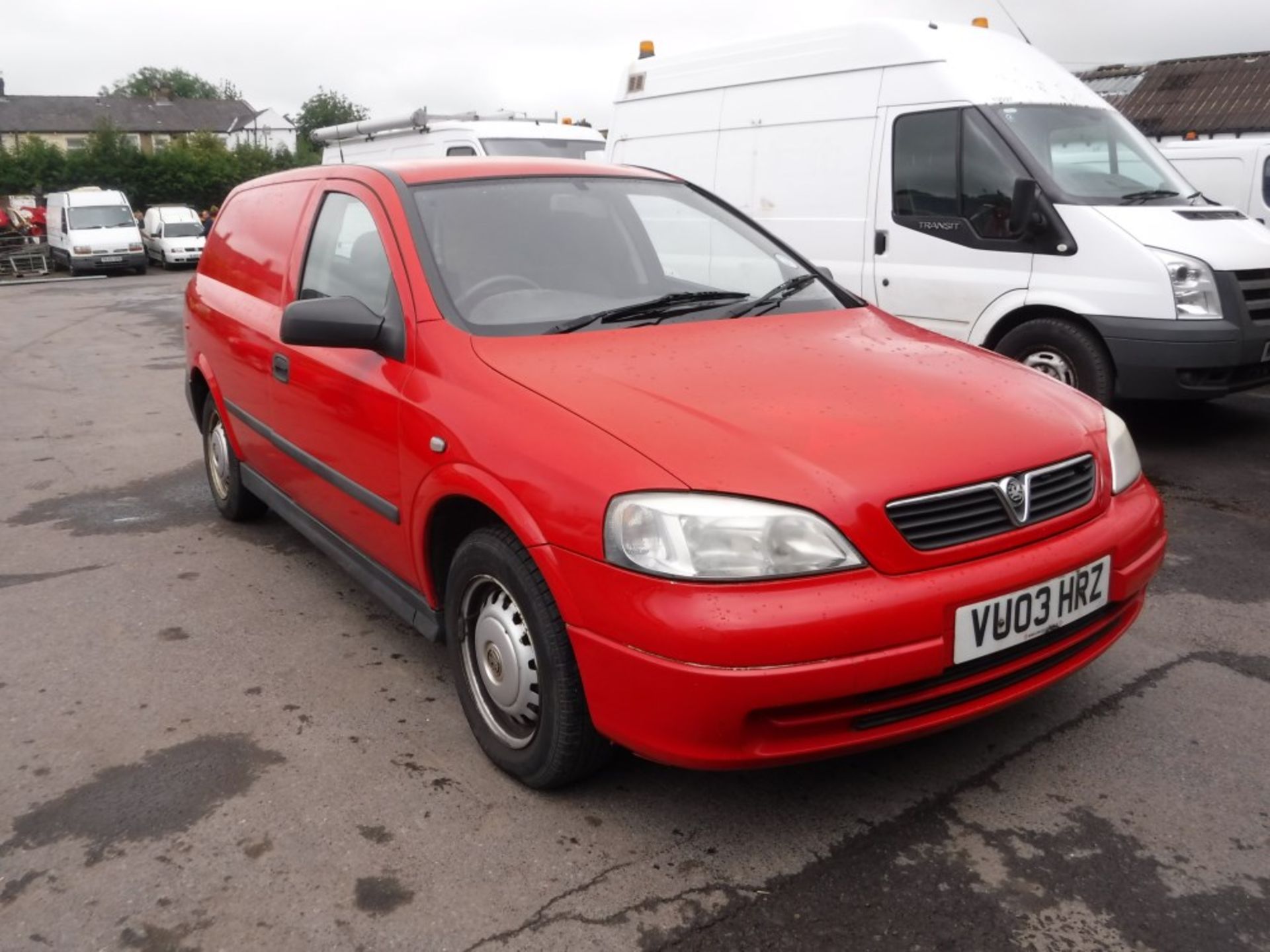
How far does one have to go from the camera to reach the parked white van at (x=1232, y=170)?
32.5 ft

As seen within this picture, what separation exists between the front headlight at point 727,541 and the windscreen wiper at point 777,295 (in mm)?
1250

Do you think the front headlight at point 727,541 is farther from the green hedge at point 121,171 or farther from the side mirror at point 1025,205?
the green hedge at point 121,171

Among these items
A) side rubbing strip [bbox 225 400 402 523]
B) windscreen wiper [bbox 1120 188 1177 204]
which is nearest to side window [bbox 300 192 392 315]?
side rubbing strip [bbox 225 400 402 523]

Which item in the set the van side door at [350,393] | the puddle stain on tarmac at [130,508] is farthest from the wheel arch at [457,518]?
the puddle stain on tarmac at [130,508]

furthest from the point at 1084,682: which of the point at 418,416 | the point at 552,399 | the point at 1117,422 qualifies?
the point at 418,416

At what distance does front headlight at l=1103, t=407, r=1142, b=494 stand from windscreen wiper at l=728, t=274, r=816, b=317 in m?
1.09

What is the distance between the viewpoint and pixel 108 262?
27.8 meters

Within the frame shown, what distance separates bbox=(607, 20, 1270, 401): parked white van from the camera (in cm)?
587

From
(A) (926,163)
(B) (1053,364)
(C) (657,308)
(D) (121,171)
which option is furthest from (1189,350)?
(D) (121,171)

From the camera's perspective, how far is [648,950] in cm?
228

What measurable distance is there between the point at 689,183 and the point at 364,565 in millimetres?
1934

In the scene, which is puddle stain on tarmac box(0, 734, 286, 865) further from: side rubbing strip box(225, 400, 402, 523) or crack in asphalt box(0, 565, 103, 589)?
crack in asphalt box(0, 565, 103, 589)

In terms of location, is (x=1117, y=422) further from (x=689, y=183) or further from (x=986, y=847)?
(x=689, y=183)

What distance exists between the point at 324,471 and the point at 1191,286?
180 inches
